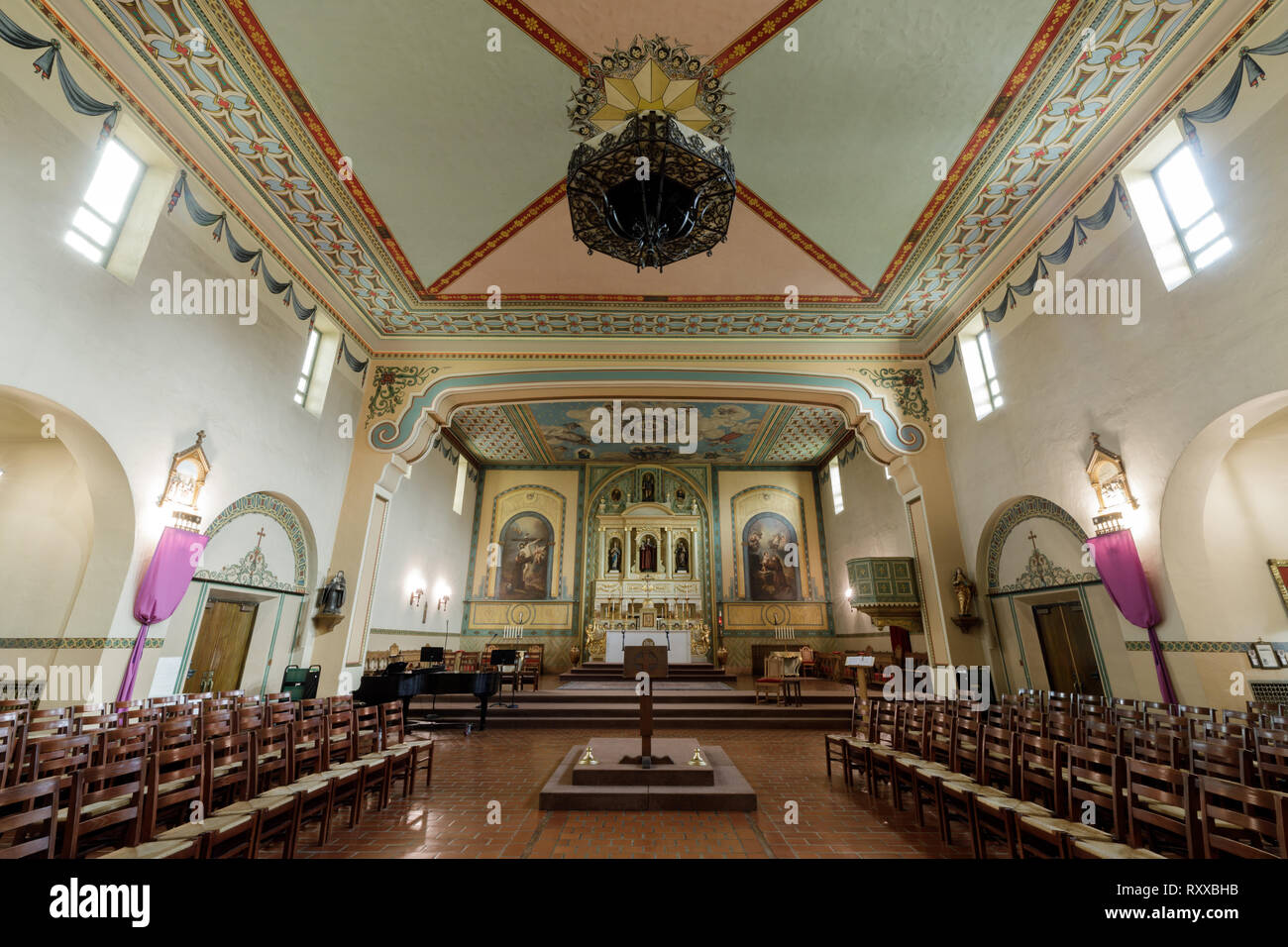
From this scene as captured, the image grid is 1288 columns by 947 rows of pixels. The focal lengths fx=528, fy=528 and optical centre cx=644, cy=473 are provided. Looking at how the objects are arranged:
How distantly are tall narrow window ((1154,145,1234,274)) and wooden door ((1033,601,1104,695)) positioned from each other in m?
4.22

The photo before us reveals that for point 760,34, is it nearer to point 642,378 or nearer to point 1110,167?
point 1110,167

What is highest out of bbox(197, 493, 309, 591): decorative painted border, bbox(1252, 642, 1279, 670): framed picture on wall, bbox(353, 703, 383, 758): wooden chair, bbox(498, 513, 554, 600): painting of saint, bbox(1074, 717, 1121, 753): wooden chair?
bbox(498, 513, 554, 600): painting of saint

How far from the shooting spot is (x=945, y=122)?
596cm

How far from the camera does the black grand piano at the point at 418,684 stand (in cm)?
678

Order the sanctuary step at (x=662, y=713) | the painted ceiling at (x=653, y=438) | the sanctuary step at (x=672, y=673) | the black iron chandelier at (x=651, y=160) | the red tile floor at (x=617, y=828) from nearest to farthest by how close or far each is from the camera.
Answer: the red tile floor at (x=617, y=828) → the black iron chandelier at (x=651, y=160) → the sanctuary step at (x=662, y=713) → the sanctuary step at (x=672, y=673) → the painted ceiling at (x=653, y=438)

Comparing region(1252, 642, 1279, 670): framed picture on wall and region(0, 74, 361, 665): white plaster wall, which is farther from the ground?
region(0, 74, 361, 665): white plaster wall

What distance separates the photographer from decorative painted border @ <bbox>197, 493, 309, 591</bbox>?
21.5 ft

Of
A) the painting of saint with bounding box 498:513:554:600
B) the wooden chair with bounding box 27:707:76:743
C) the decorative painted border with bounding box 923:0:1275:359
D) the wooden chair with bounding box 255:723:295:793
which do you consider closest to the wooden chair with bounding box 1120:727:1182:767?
the wooden chair with bounding box 255:723:295:793

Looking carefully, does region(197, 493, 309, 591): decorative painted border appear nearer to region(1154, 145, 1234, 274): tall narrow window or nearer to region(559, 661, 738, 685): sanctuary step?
region(559, 661, 738, 685): sanctuary step

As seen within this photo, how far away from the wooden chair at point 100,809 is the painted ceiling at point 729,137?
20.6ft

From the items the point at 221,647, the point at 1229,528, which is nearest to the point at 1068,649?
the point at 1229,528

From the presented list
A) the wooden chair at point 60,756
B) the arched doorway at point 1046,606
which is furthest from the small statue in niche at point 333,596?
the arched doorway at point 1046,606

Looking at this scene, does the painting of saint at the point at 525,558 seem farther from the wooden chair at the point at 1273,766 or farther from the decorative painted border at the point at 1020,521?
the wooden chair at the point at 1273,766
